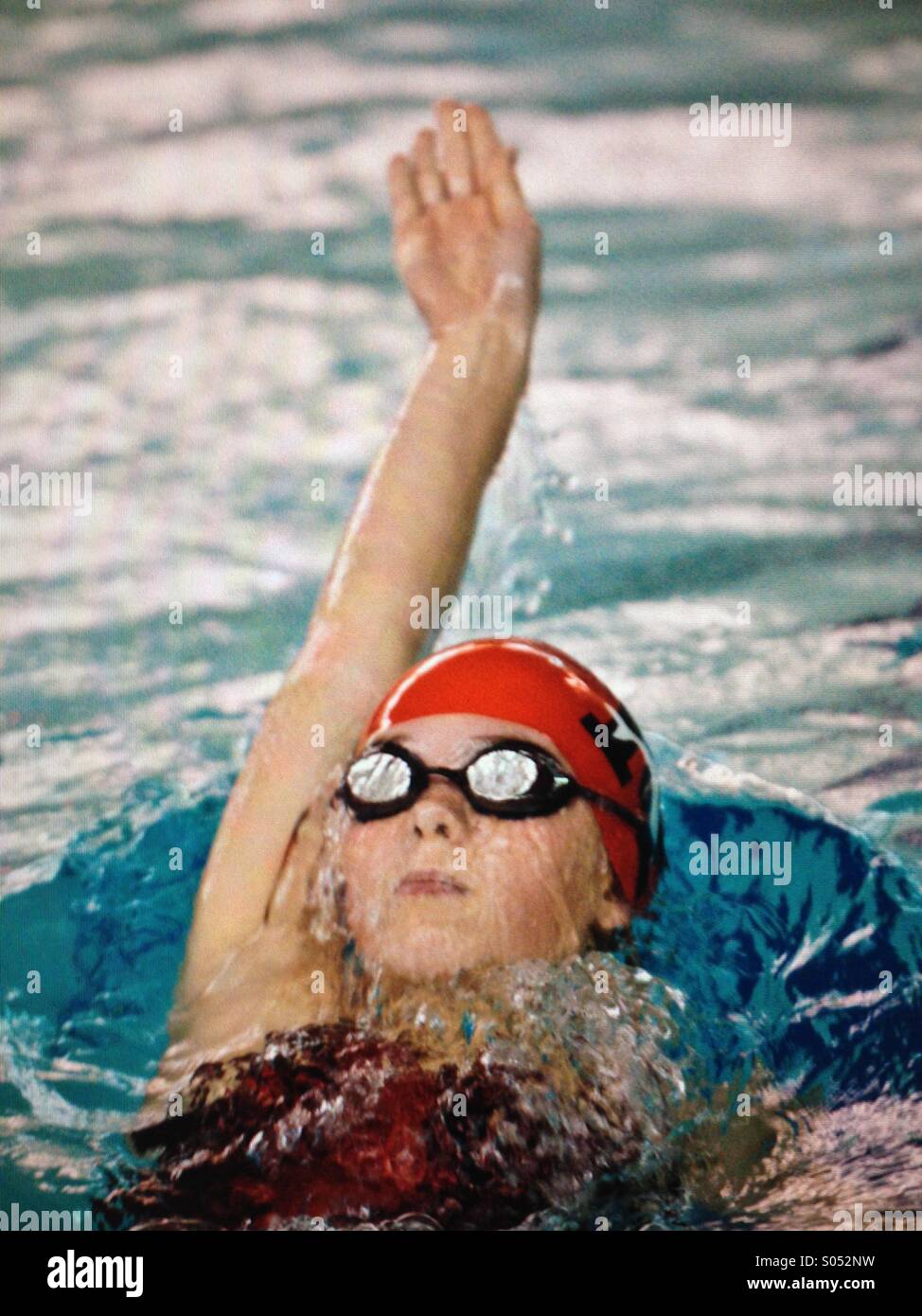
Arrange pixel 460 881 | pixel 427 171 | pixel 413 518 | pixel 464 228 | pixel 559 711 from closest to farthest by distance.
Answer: pixel 460 881 → pixel 559 711 → pixel 413 518 → pixel 464 228 → pixel 427 171

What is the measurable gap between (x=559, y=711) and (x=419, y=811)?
47 cm

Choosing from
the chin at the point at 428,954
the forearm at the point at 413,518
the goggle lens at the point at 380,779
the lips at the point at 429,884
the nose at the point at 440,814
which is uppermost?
the forearm at the point at 413,518

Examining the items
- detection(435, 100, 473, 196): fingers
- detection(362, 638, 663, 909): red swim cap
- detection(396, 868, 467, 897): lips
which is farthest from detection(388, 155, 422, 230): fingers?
detection(396, 868, 467, 897): lips

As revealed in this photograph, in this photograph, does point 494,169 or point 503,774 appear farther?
point 494,169

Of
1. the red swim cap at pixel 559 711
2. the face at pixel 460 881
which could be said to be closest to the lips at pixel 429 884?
the face at pixel 460 881

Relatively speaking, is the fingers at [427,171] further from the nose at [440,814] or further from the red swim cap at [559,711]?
the nose at [440,814]

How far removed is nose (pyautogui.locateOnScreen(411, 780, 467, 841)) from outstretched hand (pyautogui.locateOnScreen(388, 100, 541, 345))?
5.04 ft

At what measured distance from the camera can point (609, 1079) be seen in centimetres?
310

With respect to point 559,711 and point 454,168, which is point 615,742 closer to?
point 559,711

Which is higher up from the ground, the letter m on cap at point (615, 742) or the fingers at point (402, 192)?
the fingers at point (402, 192)

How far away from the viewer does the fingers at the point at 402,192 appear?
4367mm

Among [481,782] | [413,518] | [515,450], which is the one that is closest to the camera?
[481,782]

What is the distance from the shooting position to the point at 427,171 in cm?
443

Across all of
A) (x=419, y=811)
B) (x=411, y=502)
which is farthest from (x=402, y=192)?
(x=419, y=811)
